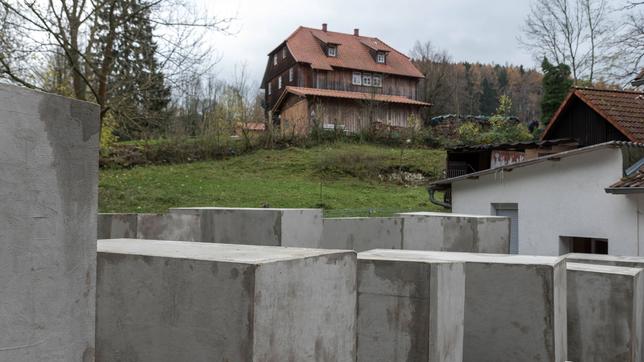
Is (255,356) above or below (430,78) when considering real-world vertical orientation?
below

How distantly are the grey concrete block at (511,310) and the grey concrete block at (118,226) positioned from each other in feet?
14.7

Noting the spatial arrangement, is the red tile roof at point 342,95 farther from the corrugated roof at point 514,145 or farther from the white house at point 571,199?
the white house at point 571,199

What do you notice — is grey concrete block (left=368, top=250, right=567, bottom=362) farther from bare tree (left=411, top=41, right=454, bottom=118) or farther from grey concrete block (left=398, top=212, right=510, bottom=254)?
bare tree (left=411, top=41, right=454, bottom=118)

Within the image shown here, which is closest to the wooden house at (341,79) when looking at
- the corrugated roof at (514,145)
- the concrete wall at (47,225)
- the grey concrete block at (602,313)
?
the corrugated roof at (514,145)

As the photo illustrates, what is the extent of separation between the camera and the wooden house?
39.8 metres

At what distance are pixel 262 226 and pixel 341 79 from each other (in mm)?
35963

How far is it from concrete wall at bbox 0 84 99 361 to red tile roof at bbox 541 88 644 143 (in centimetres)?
1698

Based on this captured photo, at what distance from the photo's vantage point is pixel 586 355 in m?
6.75

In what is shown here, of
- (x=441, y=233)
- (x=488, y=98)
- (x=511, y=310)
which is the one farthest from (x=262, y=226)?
(x=488, y=98)

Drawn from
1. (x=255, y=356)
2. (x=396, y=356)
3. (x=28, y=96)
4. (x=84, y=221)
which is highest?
(x=28, y=96)

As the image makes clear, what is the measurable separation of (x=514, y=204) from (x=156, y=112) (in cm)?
1004

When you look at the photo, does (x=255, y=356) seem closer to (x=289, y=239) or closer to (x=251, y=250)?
(x=251, y=250)

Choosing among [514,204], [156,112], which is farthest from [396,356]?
[156,112]

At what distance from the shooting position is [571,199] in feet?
45.9
